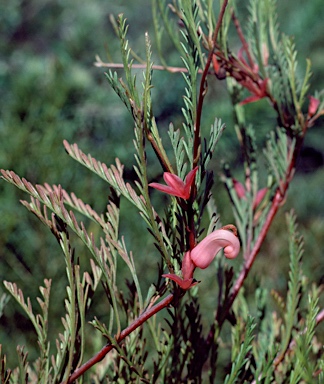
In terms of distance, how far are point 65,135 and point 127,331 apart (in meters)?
0.86

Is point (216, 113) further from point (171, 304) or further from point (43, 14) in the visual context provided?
point (171, 304)

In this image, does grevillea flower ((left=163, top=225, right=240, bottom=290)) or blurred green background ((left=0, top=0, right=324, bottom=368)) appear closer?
grevillea flower ((left=163, top=225, right=240, bottom=290))

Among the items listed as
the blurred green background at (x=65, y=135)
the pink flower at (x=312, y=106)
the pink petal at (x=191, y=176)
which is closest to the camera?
the pink petal at (x=191, y=176)

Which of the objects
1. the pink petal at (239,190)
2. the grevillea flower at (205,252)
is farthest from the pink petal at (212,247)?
the pink petal at (239,190)

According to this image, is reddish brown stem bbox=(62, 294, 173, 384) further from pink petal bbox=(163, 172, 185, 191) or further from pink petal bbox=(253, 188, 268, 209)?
pink petal bbox=(253, 188, 268, 209)

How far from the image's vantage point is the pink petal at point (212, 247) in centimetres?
21

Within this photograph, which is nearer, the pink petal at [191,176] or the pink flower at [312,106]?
the pink petal at [191,176]

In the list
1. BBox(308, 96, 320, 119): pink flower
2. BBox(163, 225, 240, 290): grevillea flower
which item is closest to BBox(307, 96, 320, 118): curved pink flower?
BBox(308, 96, 320, 119): pink flower

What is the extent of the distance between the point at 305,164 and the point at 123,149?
5.35 feet

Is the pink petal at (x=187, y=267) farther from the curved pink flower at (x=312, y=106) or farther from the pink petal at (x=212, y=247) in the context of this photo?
the curved pink flower at (x=312, y=106)

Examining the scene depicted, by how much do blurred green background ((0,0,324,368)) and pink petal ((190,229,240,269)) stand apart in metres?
0.16

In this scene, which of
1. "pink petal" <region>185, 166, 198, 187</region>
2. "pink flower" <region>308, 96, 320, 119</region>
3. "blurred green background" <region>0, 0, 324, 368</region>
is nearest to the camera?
"pink petal" <region>185, 166, 198, 187</region>

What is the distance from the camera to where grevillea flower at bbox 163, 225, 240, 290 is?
21cm

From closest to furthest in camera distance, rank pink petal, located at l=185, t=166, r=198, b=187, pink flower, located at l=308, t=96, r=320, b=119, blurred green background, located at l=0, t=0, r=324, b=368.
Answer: pink petal, located at l=185, t=166, r=198, b=187, pink flower, located at l=308, t=96, r=320, b=119, blurred green background, located at l=0, t=0, r=324, b=368
